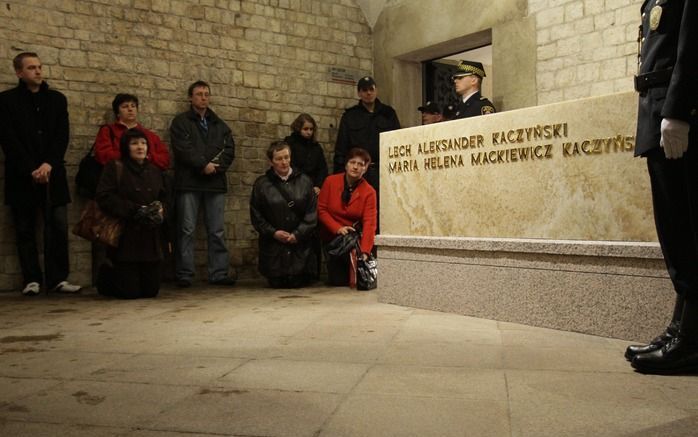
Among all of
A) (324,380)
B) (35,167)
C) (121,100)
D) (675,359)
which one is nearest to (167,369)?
(324,380)

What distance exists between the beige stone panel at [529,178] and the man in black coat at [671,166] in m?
0.71

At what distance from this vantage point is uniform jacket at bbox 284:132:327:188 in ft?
22.9

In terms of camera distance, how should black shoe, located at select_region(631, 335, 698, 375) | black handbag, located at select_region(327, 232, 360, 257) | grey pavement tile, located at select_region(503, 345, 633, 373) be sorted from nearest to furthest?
black shoe, located at select_region(631, 335, 698, 375)
grey pavement tile, located at select_region(503, 345, 633, 373)
black handbag, located at select_region(327, 232, 360, 257)

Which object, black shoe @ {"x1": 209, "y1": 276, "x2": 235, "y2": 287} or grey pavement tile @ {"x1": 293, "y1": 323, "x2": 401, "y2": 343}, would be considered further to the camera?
black shoe @ {"x1": 209, "y1": 276, "x2": 235, "y2": 287}

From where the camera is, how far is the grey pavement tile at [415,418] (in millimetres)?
1859

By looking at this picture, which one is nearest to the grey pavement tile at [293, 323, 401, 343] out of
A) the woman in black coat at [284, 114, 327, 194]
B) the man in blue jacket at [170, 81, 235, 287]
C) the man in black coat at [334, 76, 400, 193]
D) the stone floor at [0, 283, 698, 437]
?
the stone floor at [0, 283, 698, 437]

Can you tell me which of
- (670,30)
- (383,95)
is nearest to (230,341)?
(670,30)

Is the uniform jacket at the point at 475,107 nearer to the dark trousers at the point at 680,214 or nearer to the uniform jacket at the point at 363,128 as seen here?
the uniform jacket at the point at 363,128

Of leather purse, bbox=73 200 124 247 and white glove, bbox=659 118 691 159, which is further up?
white glove, bbox=659 118 691 159

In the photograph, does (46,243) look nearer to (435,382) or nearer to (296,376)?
(296,376)

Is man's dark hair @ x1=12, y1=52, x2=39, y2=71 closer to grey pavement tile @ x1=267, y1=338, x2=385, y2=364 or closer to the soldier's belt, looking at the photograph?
grey pavement tile @ x1=267, y1=338, x2=385, y2=364

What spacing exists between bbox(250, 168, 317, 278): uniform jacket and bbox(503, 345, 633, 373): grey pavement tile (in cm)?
312

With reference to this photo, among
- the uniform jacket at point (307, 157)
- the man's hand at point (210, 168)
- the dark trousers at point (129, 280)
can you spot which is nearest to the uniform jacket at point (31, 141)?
the dark trousers at point (129, 280)

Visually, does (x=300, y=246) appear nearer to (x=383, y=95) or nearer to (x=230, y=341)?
(x=230, y=341)
